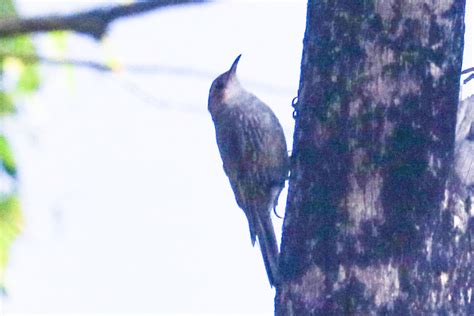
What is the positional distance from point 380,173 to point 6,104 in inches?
62.0

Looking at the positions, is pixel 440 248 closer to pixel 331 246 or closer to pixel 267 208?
pixel 331 246

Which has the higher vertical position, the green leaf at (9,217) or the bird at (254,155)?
the green leaf at (9,217)

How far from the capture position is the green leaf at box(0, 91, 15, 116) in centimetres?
487

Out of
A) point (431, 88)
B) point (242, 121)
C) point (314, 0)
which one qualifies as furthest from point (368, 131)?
point (242, 121)

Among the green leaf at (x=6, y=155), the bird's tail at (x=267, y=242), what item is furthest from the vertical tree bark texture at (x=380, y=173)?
the bird's tail at (x=267, y=242)

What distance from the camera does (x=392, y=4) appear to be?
4.47m

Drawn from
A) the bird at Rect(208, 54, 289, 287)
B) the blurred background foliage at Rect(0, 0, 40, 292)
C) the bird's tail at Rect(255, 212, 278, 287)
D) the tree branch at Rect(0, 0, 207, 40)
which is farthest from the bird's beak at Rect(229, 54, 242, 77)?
the tree branch at Rect(0, 0, 207, 40)

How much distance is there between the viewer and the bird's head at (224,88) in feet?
23.8

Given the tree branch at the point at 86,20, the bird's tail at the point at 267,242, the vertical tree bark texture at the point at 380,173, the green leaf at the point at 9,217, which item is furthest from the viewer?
the bird's tail at the point at 267,242

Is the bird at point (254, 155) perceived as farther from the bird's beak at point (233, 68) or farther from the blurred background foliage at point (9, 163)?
the blurred background foliage at point (9, 163)

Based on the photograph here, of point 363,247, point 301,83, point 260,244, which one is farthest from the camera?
point 260,244

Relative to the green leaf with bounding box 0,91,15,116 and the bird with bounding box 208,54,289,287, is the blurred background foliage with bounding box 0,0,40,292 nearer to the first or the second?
the green leaf with bounding box 0,91,15,116

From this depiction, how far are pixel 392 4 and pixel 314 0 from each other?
14.1 inches

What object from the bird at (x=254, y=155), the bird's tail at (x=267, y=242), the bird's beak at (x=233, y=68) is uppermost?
the bird's beak at (x=233, y=68)
